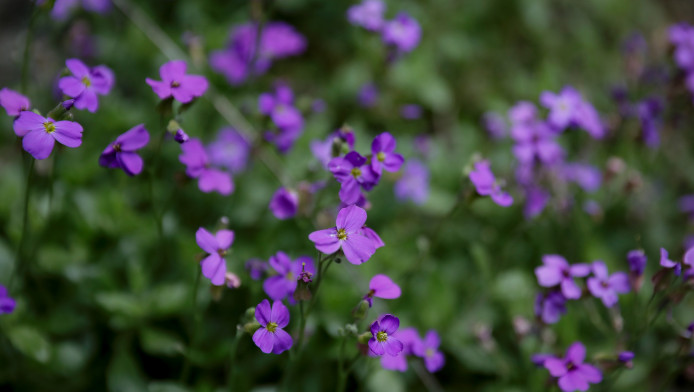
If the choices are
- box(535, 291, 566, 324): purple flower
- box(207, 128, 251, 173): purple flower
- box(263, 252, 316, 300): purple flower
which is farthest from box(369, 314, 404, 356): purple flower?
box(207, 128, 251, 173): purple flower

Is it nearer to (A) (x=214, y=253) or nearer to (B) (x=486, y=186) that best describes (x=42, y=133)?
(A) (x=214, y=253)

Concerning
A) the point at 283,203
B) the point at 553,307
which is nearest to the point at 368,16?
the point at 283,203

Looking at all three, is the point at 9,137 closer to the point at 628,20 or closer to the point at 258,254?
the point at 258,254

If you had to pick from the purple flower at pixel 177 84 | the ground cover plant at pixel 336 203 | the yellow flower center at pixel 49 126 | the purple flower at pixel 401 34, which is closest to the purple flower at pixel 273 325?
the ground cover plant at pixel 336 203

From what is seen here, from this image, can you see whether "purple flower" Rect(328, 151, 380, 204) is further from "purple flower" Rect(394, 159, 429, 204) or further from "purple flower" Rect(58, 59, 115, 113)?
"purple flower" Rect(394, 159, 429, 204)

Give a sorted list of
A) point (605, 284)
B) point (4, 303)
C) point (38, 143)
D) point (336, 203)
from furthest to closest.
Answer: point (336, 203) → point (605, 284) → point (4, 303) → point (38, 143)

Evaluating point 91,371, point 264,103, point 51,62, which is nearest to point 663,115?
point 264,103

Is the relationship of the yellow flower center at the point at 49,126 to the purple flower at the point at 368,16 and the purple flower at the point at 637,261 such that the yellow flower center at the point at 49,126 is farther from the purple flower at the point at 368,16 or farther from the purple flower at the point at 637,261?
the purple flower at the point at 637,261
